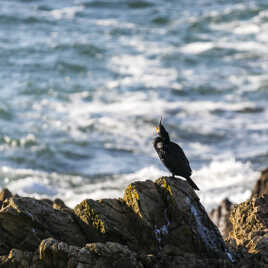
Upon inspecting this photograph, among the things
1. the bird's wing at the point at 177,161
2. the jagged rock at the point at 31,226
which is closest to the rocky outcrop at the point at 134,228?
the jagged rock at the point at 31,226

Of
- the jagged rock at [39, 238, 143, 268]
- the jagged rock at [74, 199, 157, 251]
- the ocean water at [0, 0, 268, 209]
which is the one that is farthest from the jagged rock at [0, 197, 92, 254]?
the ocean water at [0, 0, 268, 209]

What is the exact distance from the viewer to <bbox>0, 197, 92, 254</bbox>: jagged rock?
10.1 meters

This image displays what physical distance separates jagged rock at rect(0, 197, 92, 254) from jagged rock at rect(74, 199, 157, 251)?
0.92 feet

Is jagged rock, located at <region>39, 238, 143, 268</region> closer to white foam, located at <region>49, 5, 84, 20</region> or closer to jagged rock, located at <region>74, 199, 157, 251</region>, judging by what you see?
jagged rock, located at <region>74, 199, 157, 251</region>

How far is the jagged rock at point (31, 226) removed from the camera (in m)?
10.1

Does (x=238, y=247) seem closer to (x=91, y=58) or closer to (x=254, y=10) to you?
(x=91, y=58)

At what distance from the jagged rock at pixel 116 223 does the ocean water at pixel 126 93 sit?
11681mm

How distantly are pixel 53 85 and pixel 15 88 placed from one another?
7.55 ft

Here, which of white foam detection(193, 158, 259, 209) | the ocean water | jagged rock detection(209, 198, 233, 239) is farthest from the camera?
the ocean water

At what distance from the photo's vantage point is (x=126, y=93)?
3553 cm

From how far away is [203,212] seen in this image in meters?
10.8

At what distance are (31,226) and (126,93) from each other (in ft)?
84.1

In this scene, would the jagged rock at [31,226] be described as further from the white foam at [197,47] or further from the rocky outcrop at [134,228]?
the white foam at [197,47]

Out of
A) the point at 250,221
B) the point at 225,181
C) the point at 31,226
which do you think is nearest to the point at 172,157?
the point at 250,221
